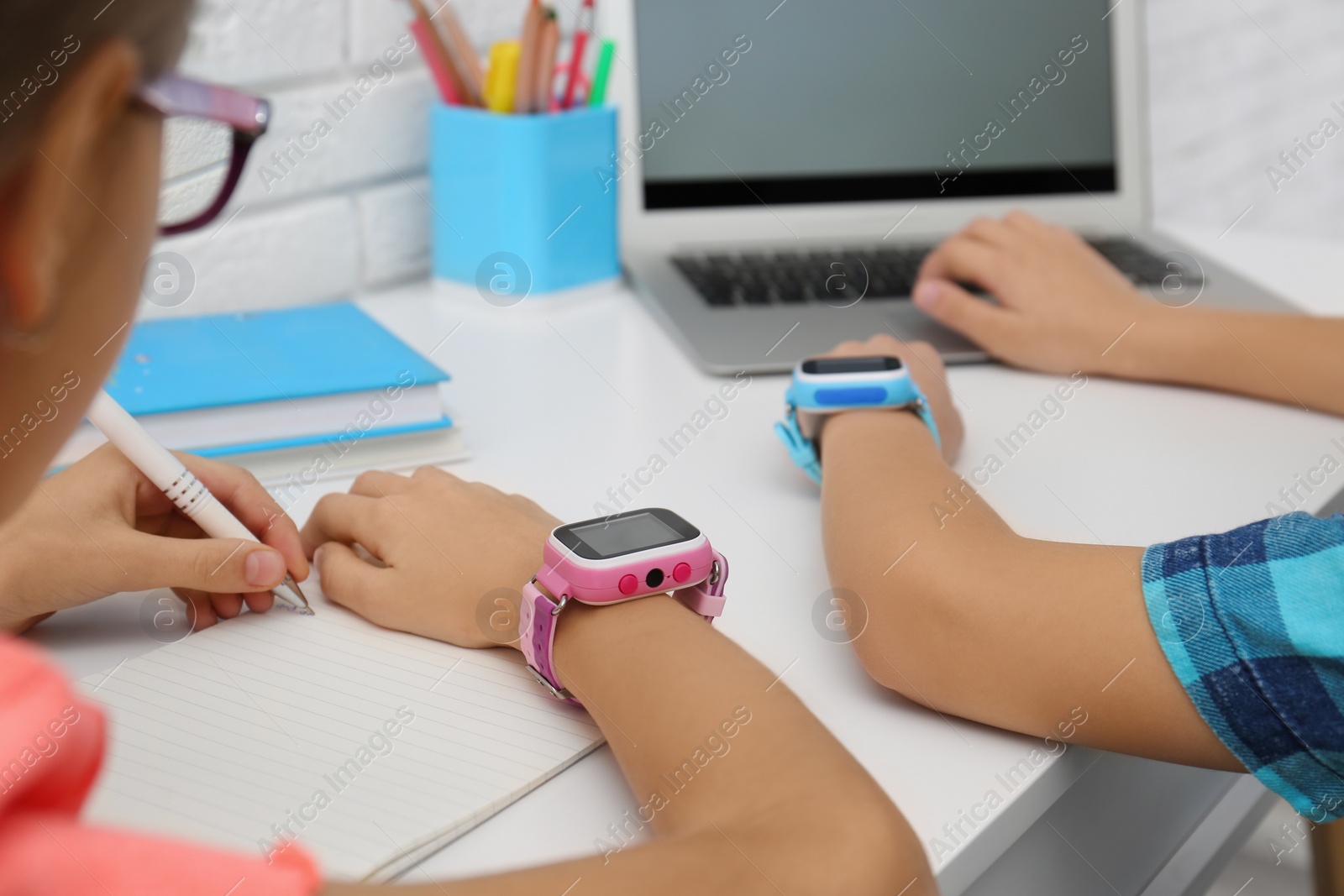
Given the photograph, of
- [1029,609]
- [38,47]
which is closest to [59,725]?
[38,47]

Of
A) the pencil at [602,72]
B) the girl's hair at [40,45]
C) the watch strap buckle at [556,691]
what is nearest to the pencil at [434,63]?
the pencil at [602,72]

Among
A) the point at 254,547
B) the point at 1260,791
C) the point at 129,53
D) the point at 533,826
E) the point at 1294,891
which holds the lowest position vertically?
the point at 1294,891

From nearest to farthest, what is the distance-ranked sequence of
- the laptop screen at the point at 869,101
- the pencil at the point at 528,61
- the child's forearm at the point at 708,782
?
1. the child's forearm at the point at 708,782
2. the pencil at the point at 528,61
3. the laptop screen at the point at 869,101

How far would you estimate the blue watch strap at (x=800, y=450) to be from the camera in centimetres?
67

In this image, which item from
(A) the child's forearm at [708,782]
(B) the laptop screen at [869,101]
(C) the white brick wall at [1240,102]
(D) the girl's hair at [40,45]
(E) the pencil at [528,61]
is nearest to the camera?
(D) the girl's hair at [40,45]

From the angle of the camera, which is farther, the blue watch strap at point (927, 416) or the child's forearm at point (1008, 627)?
the blue watch strap at point (927, 416)

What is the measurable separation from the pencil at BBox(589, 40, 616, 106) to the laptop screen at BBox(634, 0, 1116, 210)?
39mm

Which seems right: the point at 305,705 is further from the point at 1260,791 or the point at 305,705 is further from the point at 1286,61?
the point at 1286,61

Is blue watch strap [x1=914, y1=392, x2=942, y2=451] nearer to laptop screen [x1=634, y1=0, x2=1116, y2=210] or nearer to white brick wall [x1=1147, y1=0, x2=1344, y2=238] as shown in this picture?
laptop screen [x1=634, y1=0, x2=1116, y2=210]

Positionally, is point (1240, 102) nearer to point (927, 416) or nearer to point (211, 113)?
point (927, 416)

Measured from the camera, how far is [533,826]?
0.41 metres

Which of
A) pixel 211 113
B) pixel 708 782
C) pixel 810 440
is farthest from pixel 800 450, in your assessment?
pixel 211 113

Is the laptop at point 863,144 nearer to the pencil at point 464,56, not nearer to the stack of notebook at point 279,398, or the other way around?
the pencil at point 464,56

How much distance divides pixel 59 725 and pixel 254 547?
0.22 metres
